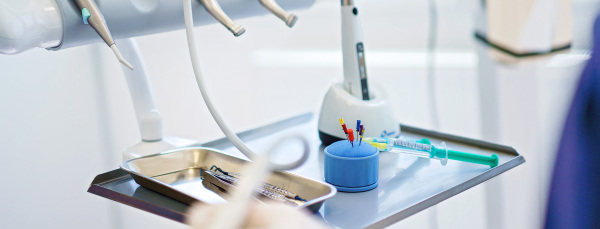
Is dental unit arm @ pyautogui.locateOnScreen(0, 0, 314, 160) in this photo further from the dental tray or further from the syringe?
the syringe

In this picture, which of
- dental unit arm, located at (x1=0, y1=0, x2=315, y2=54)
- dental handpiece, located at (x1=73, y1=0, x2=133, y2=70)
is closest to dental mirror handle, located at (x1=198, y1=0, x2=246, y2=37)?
dental unit arm, located at (x1=0, y1=0, x2=315, y2=54)

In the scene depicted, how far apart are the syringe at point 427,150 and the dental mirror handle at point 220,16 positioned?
0.27m

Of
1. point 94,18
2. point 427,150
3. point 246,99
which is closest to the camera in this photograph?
point 94,18

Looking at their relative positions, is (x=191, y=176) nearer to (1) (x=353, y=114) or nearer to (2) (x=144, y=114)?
(2) (x=144, y=114)

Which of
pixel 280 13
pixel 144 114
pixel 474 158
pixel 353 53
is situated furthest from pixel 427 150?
pixel 144 114

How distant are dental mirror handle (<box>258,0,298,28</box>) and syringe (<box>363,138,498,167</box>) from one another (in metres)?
0.24

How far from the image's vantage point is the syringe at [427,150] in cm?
84

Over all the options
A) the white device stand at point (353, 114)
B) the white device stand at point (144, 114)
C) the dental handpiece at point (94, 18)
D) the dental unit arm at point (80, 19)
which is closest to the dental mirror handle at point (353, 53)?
the white device stand at point (353, 114)

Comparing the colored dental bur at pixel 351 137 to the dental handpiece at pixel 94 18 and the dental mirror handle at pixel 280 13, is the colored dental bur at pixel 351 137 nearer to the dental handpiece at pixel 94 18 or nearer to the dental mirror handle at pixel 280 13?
the dental mirror handle at pixel 280 13

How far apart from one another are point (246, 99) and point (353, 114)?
52.6 inches

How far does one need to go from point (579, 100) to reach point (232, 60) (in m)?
1.85

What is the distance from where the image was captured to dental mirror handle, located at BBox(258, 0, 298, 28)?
725 millimetres

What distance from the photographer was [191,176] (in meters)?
0.82

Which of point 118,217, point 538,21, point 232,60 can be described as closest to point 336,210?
point 118,217
